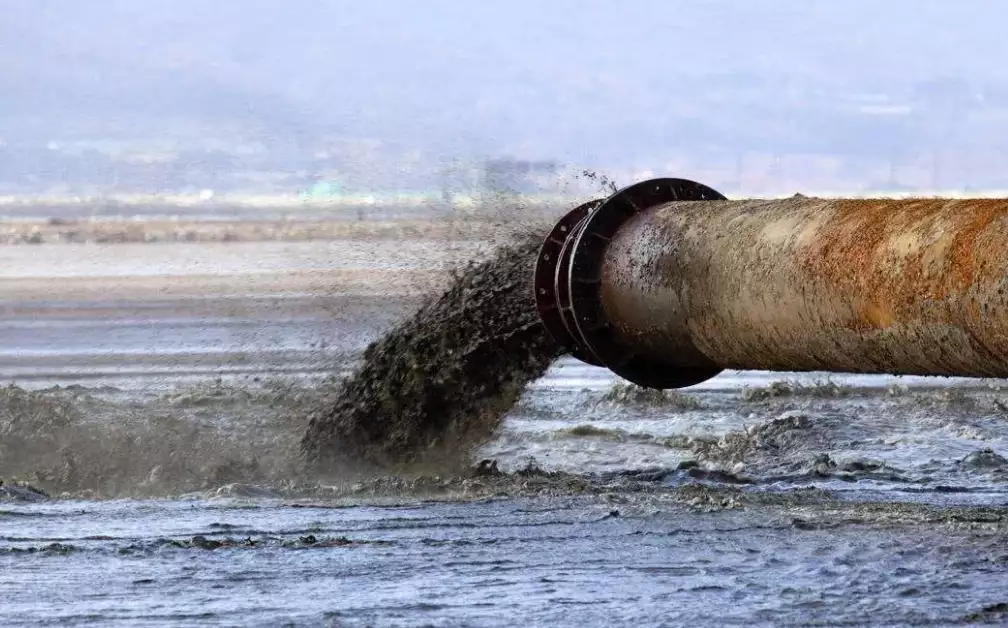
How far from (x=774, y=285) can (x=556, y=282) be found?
1524 mm

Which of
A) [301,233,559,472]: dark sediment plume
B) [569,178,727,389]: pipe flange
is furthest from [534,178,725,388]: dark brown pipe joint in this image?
[301,233,559,472]: dark sediment plume

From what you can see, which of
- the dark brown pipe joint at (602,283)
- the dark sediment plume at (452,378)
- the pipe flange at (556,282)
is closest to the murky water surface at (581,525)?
the dark sediment plume at (452,378)

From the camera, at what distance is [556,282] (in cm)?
682

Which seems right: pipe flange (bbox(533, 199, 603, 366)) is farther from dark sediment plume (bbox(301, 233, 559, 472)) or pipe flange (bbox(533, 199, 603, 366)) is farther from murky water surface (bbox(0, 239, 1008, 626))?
murky water surface (bbox(0, 239, 1008, 626))

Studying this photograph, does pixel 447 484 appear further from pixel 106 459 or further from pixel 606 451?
pixel 106 459

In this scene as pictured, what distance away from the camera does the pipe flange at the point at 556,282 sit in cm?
684

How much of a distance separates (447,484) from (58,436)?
2332 mm

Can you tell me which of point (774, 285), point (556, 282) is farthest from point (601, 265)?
point (774, 285)

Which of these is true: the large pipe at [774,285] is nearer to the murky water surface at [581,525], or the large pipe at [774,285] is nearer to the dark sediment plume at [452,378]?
the dark sediment plume at [452,378]

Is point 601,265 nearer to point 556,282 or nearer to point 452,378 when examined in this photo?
point 556,282

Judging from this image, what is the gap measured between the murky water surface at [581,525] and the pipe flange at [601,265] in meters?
0.56

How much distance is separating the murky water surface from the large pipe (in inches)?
24.9

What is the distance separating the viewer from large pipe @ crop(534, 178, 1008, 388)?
473 cm

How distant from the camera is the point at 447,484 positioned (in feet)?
23.1
